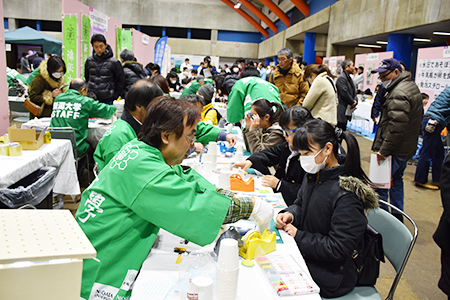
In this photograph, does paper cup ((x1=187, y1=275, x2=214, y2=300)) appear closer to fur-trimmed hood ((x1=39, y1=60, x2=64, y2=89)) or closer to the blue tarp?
fur-trimmed hood ((x1=39, y1=60, x2=64, y2=89))

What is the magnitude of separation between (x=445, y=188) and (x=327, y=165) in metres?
0.53

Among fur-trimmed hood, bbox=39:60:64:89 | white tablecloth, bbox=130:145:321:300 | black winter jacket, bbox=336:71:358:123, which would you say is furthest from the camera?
black winter jacket, bbox=336:71:358:123

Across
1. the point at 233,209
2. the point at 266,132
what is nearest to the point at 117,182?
the point at 233,209

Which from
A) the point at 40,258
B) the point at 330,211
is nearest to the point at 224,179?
the point at 330,211

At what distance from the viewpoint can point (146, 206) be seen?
1183 mm

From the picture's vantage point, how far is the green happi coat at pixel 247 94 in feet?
11.9

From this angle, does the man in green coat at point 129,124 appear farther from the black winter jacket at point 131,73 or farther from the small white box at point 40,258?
the black winter jacket at point 131,73

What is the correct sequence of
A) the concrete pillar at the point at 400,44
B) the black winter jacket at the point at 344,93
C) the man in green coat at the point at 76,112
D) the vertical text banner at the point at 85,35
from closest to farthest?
1. the man in green coat at the point at 76,112
2. the black winter jacket at the point at 344,93
3. the vertical text banner at the point at 85,35
4. the concrete pillar at the point at 400,44

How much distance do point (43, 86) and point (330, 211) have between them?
14.2 ft

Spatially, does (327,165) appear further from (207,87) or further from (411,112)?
(207,87)

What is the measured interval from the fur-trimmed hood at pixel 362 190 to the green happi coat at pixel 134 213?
1.98 ft

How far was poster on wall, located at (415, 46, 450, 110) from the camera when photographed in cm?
552

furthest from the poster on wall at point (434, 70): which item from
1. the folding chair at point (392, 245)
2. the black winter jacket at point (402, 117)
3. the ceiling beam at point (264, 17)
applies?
the ceiling beam at point (264, 17)

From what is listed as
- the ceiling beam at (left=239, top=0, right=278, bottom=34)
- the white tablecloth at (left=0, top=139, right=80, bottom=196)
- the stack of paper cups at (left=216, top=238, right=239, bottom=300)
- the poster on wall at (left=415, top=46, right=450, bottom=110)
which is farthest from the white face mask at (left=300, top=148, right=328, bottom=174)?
the ceiling beam at (left=239, top=0, right=278, bottom=34)
